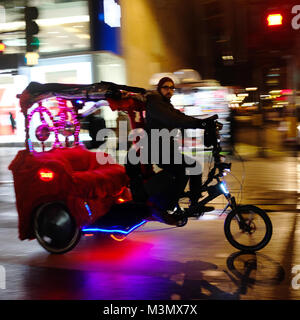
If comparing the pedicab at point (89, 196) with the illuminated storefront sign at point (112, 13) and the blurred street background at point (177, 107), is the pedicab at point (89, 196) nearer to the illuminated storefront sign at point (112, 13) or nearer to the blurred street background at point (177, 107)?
the blurred street background at point (177, 107)

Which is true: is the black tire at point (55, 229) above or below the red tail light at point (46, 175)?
below

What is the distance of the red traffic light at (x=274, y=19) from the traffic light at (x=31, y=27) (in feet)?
16.5

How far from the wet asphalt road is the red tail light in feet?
3.14

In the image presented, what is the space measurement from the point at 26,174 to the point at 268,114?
55.9 ft

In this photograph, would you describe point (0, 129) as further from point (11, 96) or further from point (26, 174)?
point (26, 174)

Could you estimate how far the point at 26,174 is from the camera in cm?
539

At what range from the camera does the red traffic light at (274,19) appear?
8.75m

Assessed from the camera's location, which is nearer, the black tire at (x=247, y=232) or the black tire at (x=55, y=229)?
the black tire at (x=247, y=232)

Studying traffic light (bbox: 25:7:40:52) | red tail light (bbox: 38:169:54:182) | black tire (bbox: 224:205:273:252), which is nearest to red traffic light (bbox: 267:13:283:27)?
traffic light (bbox: 25:7:40:52)

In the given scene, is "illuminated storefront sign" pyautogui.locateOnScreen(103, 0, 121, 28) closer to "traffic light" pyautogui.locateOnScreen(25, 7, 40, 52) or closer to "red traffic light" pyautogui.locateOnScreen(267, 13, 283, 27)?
"traffic light" pyautogui.locateOnScreen(25, 7, 40, 52)

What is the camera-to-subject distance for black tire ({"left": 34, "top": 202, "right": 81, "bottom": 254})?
530 centimetres

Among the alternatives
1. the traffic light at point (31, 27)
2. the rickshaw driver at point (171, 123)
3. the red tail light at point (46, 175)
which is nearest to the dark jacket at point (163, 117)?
the rickshaw driver at point (171, 123)

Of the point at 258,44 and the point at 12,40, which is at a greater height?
the point at 12,40
